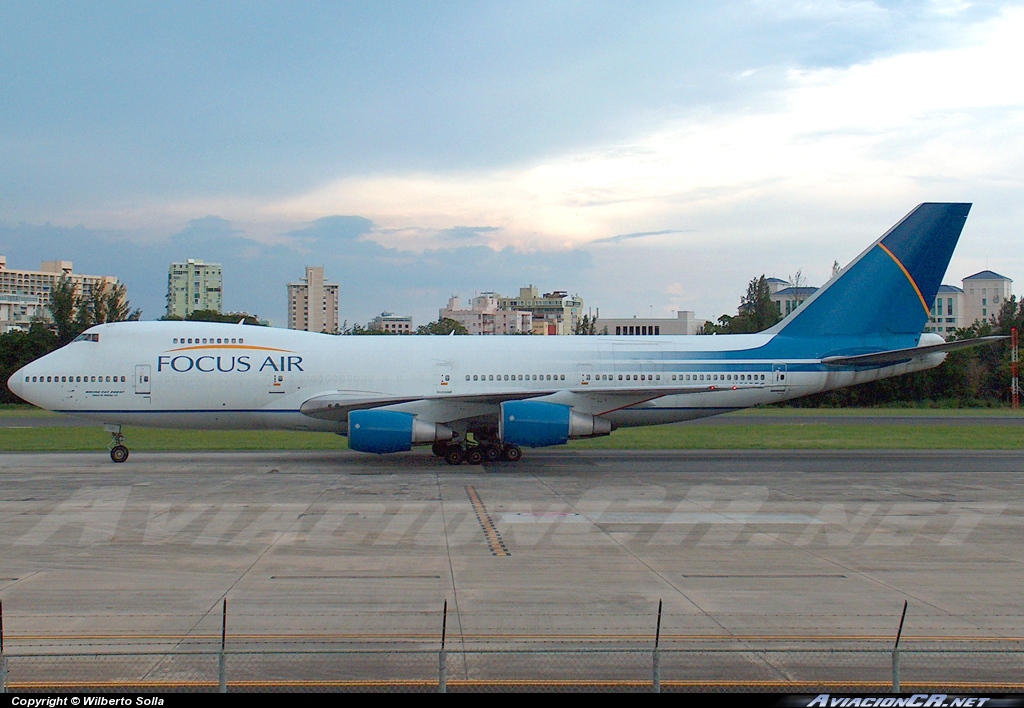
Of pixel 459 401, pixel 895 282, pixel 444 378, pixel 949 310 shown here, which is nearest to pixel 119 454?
pixel 444 378

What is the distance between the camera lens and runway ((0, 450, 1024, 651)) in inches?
404

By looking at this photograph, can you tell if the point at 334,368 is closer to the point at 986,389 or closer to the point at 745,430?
the point at 745,430

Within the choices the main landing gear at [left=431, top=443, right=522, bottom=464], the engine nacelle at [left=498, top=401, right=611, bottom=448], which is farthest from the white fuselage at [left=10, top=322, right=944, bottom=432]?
the main landing gear at [left=431, top=443, right=522, bottom=464]

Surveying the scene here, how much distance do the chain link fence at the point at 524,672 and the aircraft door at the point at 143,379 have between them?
66.5ft

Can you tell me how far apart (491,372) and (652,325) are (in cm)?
10234

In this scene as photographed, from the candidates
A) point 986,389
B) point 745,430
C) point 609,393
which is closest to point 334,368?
point 609,393

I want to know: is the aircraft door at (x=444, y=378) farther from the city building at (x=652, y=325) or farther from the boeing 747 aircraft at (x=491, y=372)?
the city building at (x=652, y=325)

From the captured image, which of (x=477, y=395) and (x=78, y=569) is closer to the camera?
(x=78, y=569)

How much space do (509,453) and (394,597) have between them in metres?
16.9

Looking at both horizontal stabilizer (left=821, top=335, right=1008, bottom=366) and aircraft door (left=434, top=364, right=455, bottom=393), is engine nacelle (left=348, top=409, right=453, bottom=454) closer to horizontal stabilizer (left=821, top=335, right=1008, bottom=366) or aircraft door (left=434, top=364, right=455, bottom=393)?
aircraft door (left=434, top=364, right=455, bottom=393)

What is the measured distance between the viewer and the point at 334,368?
2838cm

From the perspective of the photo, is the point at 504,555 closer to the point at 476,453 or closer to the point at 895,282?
the point at 476,453

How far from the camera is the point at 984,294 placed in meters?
188

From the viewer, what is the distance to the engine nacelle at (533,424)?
2583 cm
